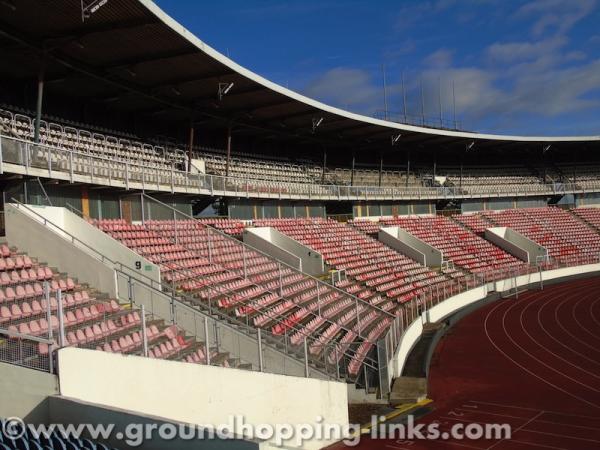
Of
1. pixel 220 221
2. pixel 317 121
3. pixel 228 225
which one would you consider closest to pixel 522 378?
pixel 228 225

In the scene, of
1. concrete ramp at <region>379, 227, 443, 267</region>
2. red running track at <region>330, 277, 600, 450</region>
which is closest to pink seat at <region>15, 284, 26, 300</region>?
red running track at <region>330, 277, 600, 450</region>

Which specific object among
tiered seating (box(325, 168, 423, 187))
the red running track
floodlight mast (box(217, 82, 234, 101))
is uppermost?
floodlight mast (box(217, 82, 234, 101))

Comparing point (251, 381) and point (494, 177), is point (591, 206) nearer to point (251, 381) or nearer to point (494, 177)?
point (494, 177)

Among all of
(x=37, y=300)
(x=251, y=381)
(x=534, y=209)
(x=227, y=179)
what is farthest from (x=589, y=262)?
(x=37, y=300)

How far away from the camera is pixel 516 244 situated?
3077 cm

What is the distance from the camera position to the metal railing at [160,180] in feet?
35.0

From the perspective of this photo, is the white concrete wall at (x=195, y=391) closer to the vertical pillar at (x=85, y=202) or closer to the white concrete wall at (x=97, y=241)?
the white concrete wall at (x=97, y=241)

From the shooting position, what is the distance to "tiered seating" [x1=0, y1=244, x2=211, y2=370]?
6.68 m

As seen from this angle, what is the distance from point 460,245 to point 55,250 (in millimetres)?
23210

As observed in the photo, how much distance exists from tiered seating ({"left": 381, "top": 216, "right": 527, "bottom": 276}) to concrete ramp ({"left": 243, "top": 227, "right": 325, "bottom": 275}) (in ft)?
30.8

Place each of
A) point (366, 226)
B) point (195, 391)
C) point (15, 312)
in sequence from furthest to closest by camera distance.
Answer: point (366, 226) < point (15, 312) < point (195, 391)

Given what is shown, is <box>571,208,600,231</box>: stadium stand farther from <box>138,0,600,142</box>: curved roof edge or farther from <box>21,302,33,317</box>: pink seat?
<box>21,302,33,317</box>: pink seat

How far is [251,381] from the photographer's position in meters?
7.17

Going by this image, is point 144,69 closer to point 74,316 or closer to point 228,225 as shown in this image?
point 228,225
